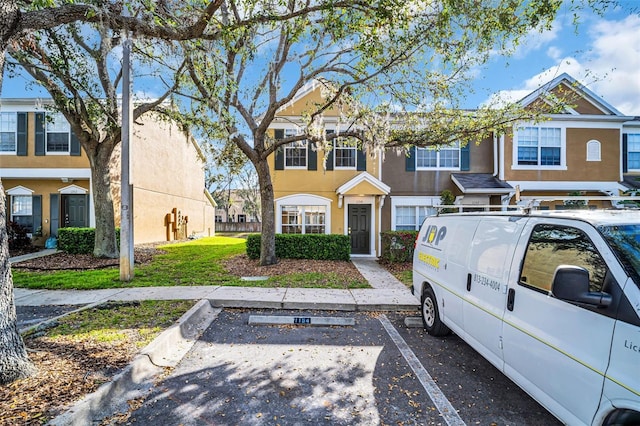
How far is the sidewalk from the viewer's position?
6.75 m

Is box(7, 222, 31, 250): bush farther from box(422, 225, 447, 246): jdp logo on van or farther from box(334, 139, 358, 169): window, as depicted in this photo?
box(422, 225, 447, 246): jdp logo on van

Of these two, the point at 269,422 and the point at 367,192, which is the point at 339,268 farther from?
the point at 269,422

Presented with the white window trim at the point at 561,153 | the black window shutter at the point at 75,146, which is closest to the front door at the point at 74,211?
the black window shutter at the point at 75,146

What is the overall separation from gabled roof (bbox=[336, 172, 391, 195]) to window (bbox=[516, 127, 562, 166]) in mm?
6221

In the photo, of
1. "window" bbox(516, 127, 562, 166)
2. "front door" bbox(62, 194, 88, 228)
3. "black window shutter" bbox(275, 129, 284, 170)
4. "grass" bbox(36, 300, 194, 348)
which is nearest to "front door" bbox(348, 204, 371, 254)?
"black window shutter" bbox(275, 129, 284, 170)

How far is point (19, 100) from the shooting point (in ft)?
47.8

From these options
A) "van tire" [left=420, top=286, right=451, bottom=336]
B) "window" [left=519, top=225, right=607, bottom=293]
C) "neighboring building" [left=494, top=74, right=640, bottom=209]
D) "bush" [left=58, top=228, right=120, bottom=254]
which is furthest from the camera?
"neighboring building" [left=494, top=74, right=640, bottom=209]

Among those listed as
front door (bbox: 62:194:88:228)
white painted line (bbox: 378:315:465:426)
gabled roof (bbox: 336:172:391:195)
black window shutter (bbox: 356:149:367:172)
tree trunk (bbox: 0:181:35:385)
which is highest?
black window shutter (bbox: 356:149:367:172)

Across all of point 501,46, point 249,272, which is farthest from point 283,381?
point 501,46

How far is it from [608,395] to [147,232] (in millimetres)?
19482

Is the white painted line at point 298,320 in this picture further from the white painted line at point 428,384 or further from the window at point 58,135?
the window at point 58,135

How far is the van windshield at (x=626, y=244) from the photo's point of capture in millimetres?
2236

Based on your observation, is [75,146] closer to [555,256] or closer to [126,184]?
[126,184]

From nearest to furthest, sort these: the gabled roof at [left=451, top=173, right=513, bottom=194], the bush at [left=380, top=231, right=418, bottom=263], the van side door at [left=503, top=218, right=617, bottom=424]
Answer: the van side door at [left=503, top=218, right=617, bottom=424]
the bush at [left=380, top=231, right=418, bottom=263]
the gabled roof at [left=451, top=173, right=513, bottom=194]
